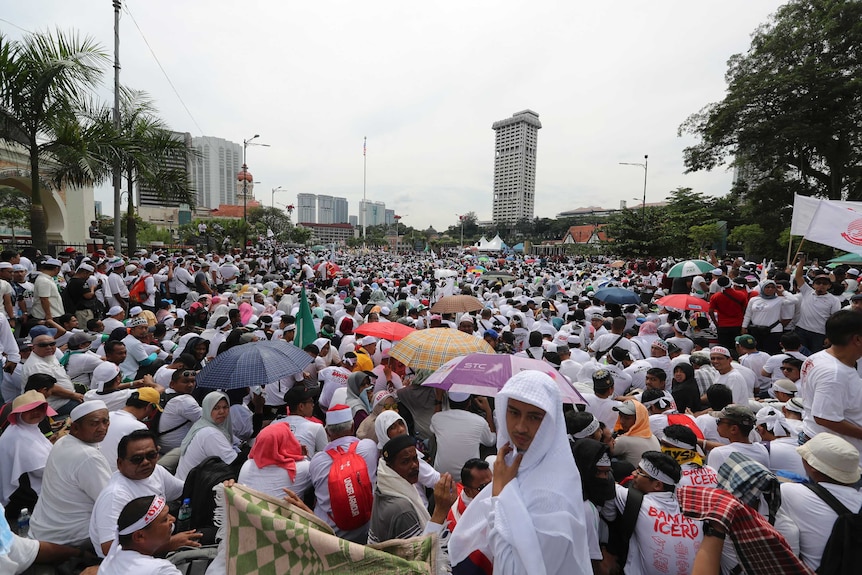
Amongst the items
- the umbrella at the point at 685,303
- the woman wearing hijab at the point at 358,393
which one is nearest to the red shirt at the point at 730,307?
the umbrella at the point at 685,303

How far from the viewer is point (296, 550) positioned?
184cm

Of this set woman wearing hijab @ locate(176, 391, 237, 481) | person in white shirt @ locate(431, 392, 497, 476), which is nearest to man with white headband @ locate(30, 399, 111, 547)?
woman wearing hijab @ locate(176, 391, 237, 481)

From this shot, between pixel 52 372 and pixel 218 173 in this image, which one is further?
pixel 218 173

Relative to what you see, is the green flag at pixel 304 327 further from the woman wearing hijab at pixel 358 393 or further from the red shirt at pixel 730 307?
the red shirt at pixel 730 307

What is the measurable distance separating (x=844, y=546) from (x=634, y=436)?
1381 millimetres

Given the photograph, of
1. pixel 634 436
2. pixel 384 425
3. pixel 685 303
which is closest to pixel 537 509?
pixel 384 425

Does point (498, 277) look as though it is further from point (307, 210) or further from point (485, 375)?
point (307, 210)

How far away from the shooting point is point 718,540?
1687 mm

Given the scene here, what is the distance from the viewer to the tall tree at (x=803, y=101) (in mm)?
20922

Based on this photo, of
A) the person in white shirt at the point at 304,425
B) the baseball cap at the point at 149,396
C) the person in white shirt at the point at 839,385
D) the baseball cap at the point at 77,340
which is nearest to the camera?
the person in white shirt at the point at 839,385

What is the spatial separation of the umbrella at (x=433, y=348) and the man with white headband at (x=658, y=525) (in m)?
2.37

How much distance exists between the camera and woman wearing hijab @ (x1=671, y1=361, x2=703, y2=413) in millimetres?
4793

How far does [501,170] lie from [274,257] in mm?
126688

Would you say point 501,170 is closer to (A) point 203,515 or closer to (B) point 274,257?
(B) point 274,257
